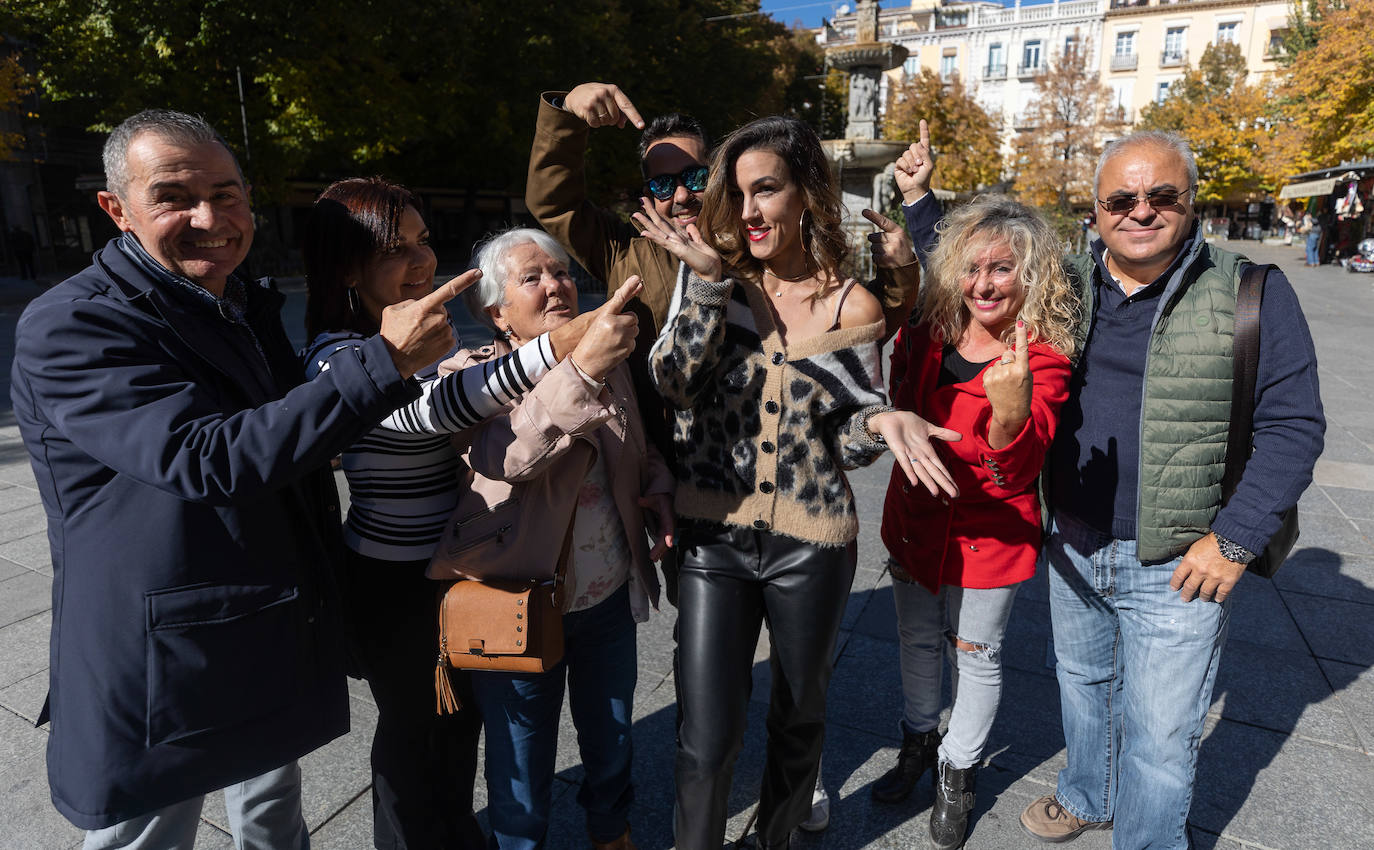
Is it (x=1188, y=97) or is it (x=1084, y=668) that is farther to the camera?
(x=1188, y=97)

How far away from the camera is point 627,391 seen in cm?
227

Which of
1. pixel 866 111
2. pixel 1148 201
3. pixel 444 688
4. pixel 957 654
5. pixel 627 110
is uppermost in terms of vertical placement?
pixel 866 111

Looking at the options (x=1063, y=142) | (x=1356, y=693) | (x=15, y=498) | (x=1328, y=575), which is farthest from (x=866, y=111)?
(x=1063, y=142)

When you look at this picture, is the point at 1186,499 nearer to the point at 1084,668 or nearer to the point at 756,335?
the point at 1084,668

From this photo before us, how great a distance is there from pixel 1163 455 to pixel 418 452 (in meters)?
1.93

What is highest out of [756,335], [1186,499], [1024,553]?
[756,335]

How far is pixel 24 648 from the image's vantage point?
3.60 meters

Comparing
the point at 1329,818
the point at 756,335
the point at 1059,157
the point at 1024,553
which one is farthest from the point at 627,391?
the point at 1059,157

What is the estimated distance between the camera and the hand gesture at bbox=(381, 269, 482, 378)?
59.9 inches

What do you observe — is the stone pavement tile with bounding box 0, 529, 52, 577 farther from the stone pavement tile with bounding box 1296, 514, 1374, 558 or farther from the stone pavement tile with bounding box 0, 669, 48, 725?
the stone pavement tile with bounding box 1296, 514, 1374, 558

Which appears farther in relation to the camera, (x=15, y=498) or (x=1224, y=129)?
(x=1224, y=129)

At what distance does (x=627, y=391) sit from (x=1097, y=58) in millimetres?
57286

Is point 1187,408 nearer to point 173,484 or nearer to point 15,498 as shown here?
point 173,484

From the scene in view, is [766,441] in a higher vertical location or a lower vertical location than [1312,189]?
lower
